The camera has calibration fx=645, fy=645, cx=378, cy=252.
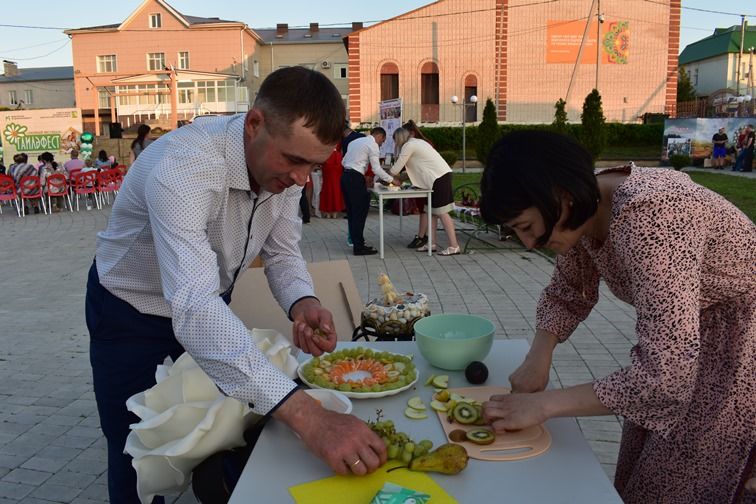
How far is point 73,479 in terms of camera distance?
3051 millimetres

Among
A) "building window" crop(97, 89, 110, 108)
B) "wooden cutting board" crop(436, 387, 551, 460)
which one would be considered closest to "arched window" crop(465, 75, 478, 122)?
"building window" crop(97, 89, 110, 108)

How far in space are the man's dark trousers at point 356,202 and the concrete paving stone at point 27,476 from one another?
5565mm

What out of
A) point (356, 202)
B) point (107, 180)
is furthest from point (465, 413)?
point (107, 180)

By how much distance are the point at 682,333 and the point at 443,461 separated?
1.76ft

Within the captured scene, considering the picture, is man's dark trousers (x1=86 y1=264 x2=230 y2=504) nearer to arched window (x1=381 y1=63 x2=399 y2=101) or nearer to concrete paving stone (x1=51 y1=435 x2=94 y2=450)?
concrete paving stone (x1=51 y1=435 x2=94 y2=450)

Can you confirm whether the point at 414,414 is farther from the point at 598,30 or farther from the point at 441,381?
the point at 598,30

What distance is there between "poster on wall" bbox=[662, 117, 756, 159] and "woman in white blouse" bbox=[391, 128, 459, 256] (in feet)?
53.3

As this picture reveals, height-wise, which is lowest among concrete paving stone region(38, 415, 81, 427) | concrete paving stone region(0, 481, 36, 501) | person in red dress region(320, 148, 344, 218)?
concrete paving stone region(0, 481, 36, 501)

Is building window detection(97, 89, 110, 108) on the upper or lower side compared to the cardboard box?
upper

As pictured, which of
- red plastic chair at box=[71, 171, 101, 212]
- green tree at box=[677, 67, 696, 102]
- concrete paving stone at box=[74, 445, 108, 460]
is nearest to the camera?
concrete paving stone at box=[74, 445, 108, 460]

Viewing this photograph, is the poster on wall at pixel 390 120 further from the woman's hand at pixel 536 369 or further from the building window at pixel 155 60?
the building window at pixel 155 60

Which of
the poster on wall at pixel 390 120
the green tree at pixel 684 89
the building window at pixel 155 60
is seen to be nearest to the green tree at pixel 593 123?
the poster on wall at pixel 390 120

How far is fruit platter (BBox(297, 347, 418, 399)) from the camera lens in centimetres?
173

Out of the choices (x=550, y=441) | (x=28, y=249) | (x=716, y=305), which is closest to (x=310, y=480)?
(x=550, y=441)
